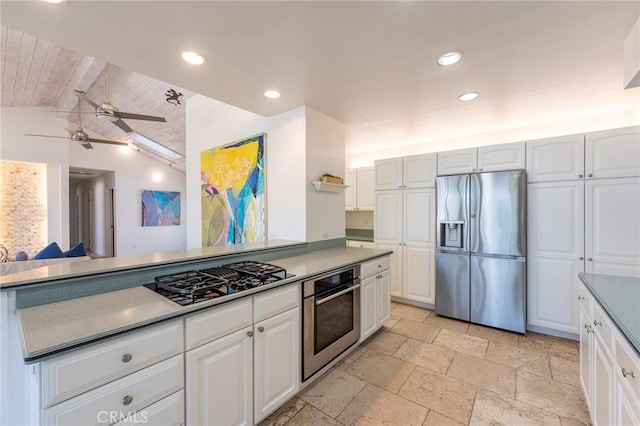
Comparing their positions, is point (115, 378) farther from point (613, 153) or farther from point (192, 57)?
point (613, 153)

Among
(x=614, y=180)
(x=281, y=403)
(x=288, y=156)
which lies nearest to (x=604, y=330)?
(x=281, y=403)

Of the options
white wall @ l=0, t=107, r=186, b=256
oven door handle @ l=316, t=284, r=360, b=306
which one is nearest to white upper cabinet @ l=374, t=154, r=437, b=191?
oven door handle @ l=316, t=284, r=360, b=306

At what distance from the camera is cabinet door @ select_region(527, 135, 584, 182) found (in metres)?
2.72

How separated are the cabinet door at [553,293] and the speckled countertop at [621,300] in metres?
1.14

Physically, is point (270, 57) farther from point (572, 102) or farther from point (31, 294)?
point (572, 102)

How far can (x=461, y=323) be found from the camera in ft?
10.6

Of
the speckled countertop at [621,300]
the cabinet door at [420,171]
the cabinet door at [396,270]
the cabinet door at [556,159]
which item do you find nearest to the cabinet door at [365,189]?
the cabinet door at [420,171]

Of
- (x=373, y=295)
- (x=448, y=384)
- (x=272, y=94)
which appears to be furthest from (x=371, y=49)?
(x=448, y=384)

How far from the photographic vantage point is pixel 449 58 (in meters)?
1.97

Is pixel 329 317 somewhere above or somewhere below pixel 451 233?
below

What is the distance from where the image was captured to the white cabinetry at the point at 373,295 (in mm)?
2586

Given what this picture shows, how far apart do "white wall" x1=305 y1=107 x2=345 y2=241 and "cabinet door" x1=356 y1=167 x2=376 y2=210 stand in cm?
125

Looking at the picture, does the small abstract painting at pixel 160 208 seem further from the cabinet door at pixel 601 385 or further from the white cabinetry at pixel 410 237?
the cabinet door at pixel 601 385

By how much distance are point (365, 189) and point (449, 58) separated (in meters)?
2.76
